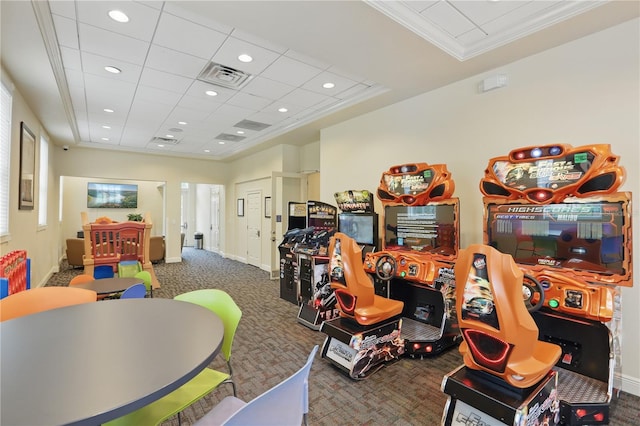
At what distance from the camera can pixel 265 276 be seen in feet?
22.6

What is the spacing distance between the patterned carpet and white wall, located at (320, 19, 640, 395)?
1.50 metres

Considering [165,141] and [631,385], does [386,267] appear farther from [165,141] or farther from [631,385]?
[165,141]

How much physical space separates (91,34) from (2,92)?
4.74ft

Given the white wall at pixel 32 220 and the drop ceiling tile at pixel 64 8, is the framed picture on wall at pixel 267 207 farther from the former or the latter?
the drop ceiling tile at pixel 64 8

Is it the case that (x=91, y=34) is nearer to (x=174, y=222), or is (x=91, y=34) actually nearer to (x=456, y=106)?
(x=456, y=106)

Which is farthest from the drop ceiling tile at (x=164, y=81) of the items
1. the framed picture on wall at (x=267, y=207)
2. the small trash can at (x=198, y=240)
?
the small trash can at (x=198, y=240)

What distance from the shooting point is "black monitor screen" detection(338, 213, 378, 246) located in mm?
3881

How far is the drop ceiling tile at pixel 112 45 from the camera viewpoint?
9.39 feet

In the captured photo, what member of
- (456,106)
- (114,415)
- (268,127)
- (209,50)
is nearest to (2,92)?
(209,50)

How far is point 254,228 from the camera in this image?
321 inches

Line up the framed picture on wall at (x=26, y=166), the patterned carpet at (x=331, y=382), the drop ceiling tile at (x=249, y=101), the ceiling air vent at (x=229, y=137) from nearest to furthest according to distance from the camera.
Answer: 1. the patterned carpet at (x=331, y=382)
2. the framed picture on wall at (x=26, y=166)
3. the drop ceiling tile at (x=249, y=101)
4. the ceiling air vent at (x=229, y=137)

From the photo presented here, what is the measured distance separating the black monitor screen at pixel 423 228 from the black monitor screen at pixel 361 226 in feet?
1.22

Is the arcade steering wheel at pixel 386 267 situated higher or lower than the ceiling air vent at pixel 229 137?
lower

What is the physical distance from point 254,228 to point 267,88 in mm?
4644
